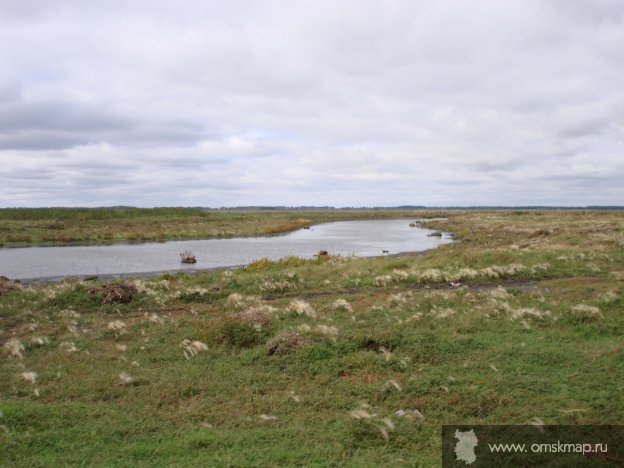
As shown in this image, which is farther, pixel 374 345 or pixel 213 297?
pixel 213 297

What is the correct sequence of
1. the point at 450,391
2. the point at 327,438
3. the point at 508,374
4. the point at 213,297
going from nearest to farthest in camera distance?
1. the point at 327,438
2. the point at 450,391
3. the point at 508,374
4. the point at 213,297

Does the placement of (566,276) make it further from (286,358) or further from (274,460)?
(274,460)

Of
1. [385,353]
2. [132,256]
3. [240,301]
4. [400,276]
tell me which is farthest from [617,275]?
[132,256]

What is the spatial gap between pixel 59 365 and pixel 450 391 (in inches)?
362

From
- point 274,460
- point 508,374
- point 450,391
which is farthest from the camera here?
point 508,374

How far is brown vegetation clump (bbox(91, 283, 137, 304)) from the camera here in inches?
787

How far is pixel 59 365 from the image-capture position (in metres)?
11.7

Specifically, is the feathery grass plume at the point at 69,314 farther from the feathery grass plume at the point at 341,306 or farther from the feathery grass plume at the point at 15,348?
the feathery grass plume at the point at 341,306

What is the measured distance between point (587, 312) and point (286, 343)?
860 centimetres

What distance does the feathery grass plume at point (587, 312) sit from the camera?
13.3 meters

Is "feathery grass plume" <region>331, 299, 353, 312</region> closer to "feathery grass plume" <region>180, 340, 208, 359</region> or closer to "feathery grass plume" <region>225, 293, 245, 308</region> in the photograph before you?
"feathery grass plume" <region>225, 293, 245, 308</region>

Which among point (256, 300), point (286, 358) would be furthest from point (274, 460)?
point (256, 300)

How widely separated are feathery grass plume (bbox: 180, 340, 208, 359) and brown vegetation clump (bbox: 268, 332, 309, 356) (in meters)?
1.91

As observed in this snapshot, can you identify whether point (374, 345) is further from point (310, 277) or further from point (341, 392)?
point (310, 277)
